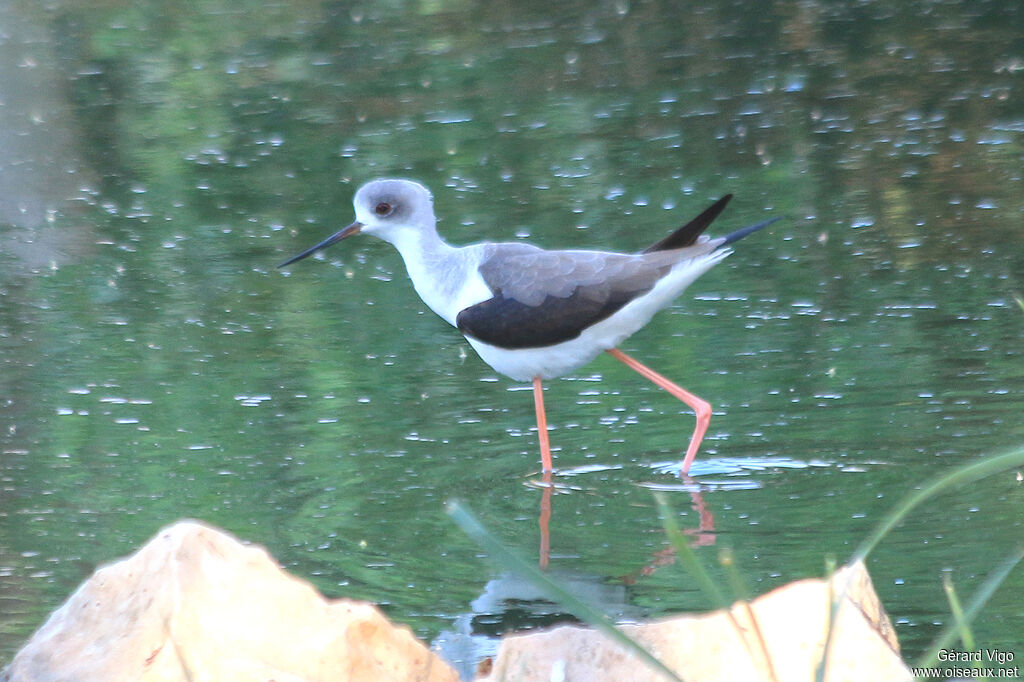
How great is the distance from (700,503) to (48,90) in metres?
10.6

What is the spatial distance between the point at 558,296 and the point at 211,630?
7.73 ft

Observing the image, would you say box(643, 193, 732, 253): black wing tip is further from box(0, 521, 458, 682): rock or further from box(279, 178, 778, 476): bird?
box(0, 521, 458, 682): rock

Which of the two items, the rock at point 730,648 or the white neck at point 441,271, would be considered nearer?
the rock at point 730,648

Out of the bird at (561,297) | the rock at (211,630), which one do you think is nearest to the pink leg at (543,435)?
the bird at (561,297)

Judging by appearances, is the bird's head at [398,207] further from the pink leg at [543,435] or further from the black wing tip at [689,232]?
the black wing tip at [689,232]

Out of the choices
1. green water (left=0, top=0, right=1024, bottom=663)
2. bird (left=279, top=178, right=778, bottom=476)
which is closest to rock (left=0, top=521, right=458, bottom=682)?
green water (left=0, top=0, right=1024, bottom=663)

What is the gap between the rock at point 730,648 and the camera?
313cm

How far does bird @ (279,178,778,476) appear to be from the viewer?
5.40 metres

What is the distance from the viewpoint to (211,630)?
132 inches

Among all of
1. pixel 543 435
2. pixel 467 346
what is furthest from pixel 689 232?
pixel 467 346

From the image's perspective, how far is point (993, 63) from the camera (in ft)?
38.5

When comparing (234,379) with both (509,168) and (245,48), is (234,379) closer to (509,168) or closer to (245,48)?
(509,168)

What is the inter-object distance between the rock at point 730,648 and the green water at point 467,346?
866 mm

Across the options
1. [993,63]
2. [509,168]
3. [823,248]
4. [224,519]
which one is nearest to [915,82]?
[993,63]
